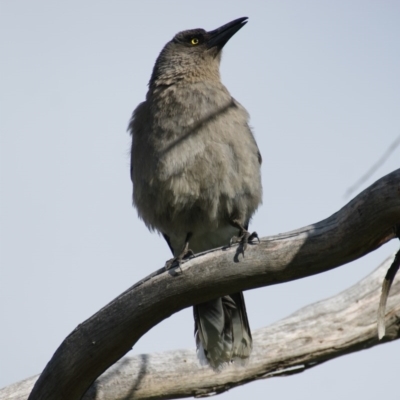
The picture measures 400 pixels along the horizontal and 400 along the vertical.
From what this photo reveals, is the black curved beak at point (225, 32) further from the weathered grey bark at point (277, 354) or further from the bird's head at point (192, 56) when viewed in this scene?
the weathered grey bark at point (277, 354)

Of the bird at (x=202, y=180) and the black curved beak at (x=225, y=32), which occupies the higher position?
the black curved beak at (x=225, y=32)

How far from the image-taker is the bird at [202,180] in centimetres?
547

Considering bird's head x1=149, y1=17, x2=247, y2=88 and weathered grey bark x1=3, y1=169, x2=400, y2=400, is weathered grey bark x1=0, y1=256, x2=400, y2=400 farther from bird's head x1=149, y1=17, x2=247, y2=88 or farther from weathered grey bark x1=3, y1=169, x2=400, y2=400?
bird's head x1=149, y1=17, x2=247, y2=88

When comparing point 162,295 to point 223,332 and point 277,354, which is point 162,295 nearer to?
point 223,332

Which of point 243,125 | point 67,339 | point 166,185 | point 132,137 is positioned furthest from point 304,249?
point 132,137

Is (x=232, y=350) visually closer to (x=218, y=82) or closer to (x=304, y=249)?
(x=304, y=249)

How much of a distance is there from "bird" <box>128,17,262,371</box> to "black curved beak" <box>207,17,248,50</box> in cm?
77

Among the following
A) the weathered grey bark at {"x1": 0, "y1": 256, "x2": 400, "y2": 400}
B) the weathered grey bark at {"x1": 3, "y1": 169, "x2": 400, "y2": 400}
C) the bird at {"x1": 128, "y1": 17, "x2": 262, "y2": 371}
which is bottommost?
the weathered grey bark at {"x1": 0, "y1": 256, "x2": 400, "y2": 400}

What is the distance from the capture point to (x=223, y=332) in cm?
561

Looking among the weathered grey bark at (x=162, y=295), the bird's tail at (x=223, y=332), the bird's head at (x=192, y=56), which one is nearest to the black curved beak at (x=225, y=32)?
the bird's head at (x=192, y=56)

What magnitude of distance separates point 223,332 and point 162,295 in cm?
157

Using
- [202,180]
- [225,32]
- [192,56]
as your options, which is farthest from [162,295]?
[225,32]

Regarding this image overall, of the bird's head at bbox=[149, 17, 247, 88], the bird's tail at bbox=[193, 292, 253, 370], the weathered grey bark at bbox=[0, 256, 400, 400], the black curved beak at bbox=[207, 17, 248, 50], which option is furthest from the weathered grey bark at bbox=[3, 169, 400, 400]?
the black curved beak at bbox=[207, 17, 248, 50]

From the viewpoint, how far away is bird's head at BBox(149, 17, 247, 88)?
6410mm
